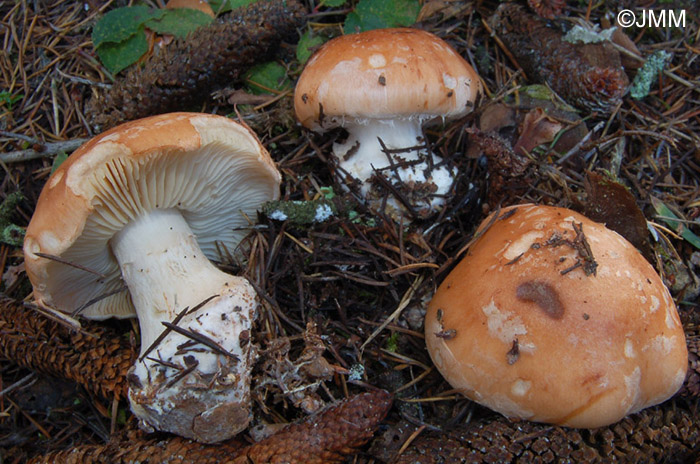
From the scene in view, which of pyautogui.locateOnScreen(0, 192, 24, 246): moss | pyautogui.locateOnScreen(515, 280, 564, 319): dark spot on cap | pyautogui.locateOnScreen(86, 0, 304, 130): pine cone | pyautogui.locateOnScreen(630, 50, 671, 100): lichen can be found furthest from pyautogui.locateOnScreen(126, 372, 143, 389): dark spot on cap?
pyautogui.locateOnScreen(630, 50, 671, 100): lichen

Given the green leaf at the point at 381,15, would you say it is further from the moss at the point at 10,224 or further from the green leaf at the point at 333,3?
the moss at the point at 10,224

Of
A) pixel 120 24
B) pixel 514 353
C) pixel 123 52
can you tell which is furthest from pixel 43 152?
pixel 514 353

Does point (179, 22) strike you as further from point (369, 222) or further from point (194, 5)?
point (369, 222)

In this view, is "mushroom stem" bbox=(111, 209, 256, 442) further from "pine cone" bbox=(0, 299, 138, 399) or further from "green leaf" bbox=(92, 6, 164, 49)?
"green leaf" bbox=(92, 6, 164, 49)

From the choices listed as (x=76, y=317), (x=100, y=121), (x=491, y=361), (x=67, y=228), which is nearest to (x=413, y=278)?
(x=491, y=361)

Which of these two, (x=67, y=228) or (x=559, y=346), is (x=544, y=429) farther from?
(x=67, y=228)
